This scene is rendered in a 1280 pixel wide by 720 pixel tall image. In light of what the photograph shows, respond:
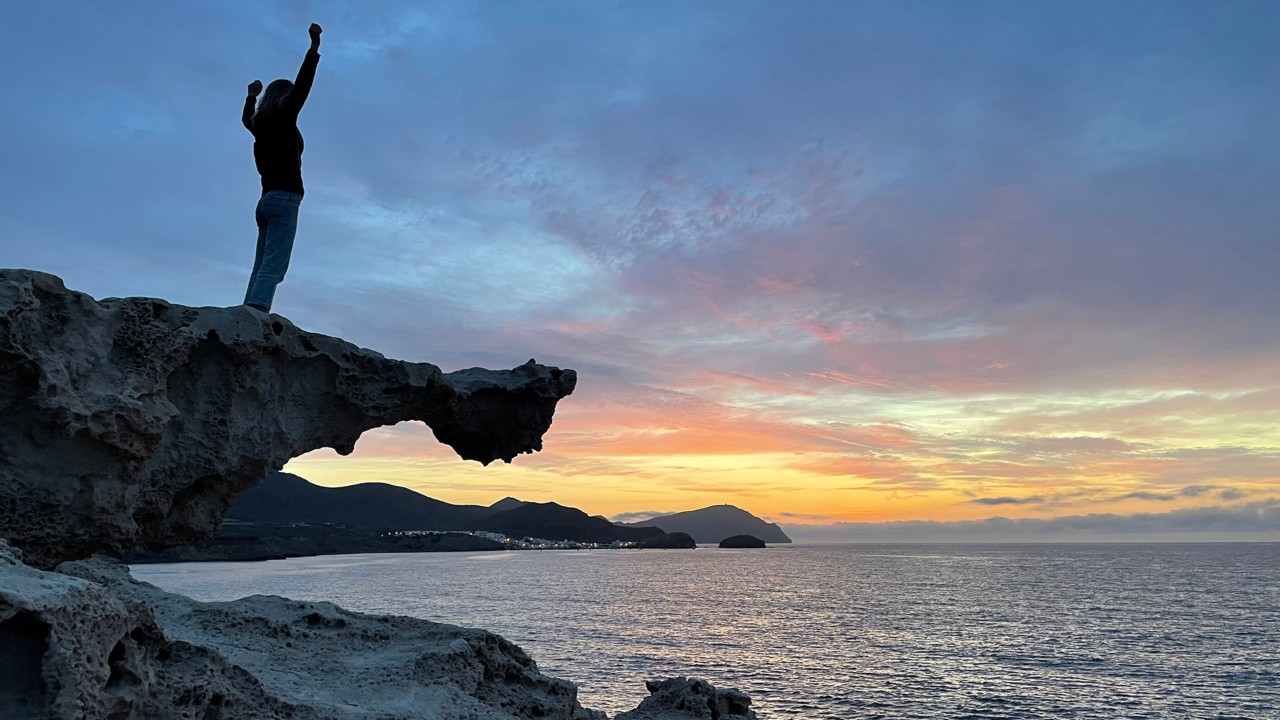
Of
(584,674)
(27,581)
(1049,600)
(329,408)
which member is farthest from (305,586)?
(27,581)

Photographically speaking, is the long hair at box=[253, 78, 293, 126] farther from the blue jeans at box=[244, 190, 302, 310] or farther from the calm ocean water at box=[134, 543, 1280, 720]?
the calm ocean water at box=[134, 543, 1280, 720]

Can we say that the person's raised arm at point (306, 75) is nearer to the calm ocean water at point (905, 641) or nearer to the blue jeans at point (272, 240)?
the blue jeans at point (272, 240)

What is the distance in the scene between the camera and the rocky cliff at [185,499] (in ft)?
18.9

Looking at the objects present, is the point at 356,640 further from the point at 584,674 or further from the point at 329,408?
the point at 584,674

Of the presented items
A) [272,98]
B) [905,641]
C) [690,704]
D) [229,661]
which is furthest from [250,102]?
[905,641]

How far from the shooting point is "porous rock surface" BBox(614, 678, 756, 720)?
15195 millimetres

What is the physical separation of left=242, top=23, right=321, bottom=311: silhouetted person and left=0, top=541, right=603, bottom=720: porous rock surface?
403 centimetres

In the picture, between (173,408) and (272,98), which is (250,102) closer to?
(272,98)

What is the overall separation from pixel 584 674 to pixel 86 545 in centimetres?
3057

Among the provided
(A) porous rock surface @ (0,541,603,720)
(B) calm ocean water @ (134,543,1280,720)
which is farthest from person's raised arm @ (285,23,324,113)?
(B) calm ocean water @ (134,543,1280,720)

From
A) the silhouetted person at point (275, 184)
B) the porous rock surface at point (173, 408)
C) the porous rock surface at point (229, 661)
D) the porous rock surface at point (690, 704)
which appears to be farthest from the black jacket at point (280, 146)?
the porous rock surface at point (690, 704)

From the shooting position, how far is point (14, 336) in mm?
7477

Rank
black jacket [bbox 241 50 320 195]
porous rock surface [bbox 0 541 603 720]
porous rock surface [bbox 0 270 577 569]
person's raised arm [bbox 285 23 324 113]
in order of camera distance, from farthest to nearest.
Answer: black jacket [bbox 241 50 320 195] → person's raised arm [bbox 285 23 324 113] → porous rock surface [bbox 0 270 577 569] → porous rock surface [bbox 0 541 603 720]

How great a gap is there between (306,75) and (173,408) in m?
4.45
